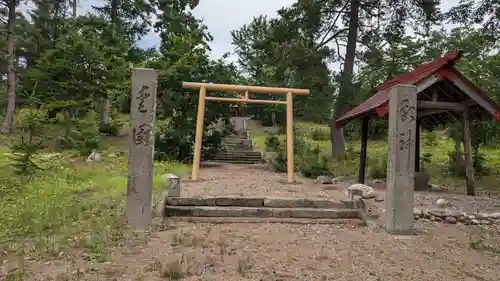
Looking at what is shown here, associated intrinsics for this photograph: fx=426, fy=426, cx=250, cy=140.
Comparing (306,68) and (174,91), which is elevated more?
(306,68)

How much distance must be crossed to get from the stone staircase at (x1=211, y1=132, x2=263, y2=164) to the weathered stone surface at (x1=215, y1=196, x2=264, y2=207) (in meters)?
11.4

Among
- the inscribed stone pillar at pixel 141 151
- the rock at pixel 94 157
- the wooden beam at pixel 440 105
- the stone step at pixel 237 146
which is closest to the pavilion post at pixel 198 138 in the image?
the rock at pixel 94 157

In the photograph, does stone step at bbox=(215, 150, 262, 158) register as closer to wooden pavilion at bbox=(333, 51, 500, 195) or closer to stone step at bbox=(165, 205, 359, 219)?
wooden pavilion at bbox=(333, 51, 500, 195)

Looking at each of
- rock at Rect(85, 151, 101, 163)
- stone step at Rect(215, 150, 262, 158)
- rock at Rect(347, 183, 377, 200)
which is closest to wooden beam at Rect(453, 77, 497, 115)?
rock at Rect(347, 183, 377, 200)

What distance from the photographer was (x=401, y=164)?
278 inches

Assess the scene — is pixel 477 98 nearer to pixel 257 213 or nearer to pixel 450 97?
pixel 450 97

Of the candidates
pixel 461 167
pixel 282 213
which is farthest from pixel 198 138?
pixel 461 167

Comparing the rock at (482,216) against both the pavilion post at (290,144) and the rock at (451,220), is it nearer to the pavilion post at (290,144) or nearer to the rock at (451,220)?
the rock at (451,220)

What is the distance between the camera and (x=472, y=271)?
5266mm

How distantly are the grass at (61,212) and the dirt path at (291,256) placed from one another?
1.71ft

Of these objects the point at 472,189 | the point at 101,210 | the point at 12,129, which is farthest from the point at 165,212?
the point at 12,129

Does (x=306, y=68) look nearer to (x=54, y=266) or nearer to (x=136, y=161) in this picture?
(x=136, y=161)

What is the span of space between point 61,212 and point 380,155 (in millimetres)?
15497

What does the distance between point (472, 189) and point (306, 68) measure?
836cm
